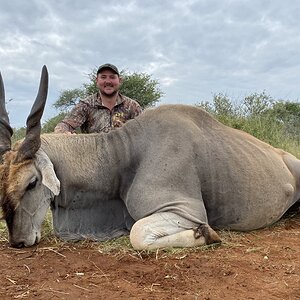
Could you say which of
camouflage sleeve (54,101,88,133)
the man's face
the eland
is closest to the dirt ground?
the eland

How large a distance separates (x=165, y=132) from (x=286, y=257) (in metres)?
1.41

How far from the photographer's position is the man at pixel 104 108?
6.10 metres

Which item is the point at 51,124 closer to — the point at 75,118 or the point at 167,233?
the point at 75,118

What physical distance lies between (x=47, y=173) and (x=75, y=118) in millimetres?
2336

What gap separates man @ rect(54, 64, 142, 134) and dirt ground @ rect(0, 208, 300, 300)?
2.36 meters

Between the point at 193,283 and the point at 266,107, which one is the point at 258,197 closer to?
the point at 193,283

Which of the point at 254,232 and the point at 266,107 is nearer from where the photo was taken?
the point at 254,232

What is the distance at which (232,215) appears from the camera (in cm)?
420

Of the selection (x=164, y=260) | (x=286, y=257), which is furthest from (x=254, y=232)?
(x=164, y=260)

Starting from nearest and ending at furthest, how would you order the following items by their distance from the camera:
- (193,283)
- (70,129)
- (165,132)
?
(193,283) < (165,132) < (70,129)

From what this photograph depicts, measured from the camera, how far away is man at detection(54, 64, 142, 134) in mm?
6098

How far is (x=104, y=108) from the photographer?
244 inches

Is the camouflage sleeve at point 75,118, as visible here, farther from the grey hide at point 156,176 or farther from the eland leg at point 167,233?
the eland leg at point 167,233

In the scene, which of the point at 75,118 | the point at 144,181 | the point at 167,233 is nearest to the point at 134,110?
the point at 75,118
